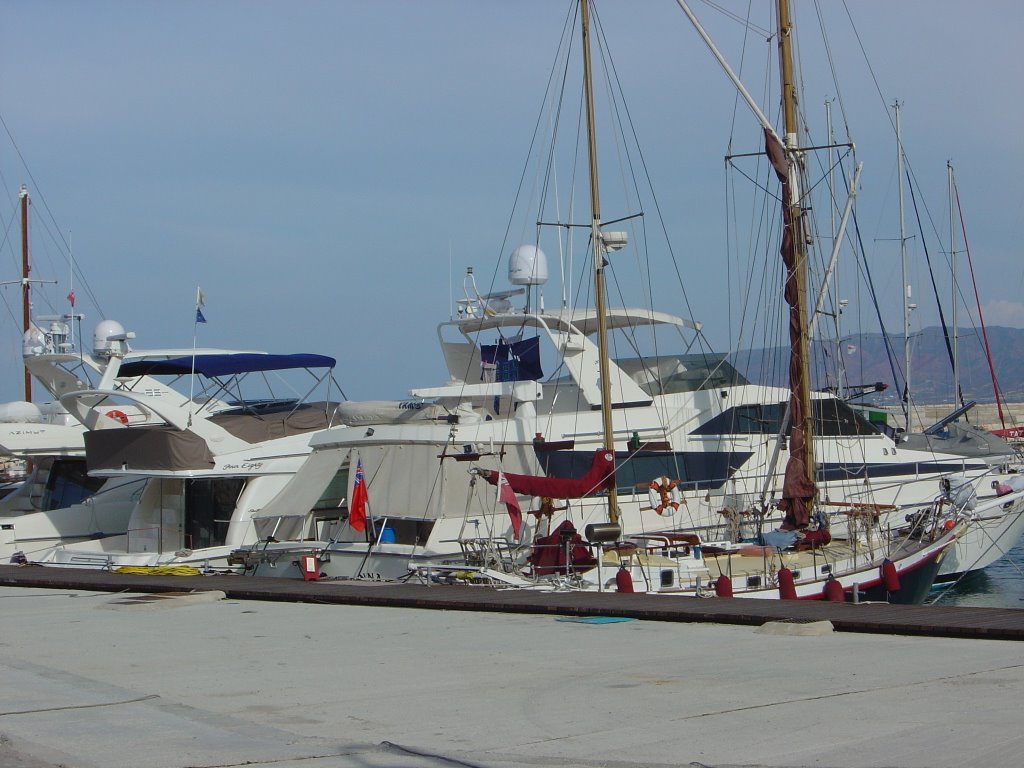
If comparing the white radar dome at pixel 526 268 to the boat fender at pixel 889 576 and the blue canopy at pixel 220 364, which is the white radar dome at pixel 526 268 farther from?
the boat fender at pixel 889 576

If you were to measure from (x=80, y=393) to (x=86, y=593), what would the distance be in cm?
948

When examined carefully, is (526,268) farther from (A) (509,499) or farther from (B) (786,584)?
(B) (786,584)

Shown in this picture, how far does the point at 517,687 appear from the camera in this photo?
26.9 feet

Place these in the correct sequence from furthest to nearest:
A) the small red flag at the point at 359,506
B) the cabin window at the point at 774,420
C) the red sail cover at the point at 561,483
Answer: the cabin window at the point at 774,420, the small red flag at the point at 359,506, the red sail cover at the point at 561,483

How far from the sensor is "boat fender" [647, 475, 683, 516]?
2067 cm

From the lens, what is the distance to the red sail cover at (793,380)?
811 inches

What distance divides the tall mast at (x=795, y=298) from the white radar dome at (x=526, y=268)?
6.29 metres

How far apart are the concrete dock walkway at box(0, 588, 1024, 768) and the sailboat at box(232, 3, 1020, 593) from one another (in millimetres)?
6294

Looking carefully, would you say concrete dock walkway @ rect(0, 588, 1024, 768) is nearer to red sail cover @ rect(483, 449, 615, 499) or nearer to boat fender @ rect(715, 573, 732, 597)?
boat fender @ rect(715, 573, 732, 597)

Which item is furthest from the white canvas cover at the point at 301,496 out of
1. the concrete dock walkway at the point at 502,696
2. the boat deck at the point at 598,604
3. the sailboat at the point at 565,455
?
the concrete dock walkway at the point at 502,696

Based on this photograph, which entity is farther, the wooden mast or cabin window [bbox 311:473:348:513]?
cabin window [bbox 311:473:348:513]

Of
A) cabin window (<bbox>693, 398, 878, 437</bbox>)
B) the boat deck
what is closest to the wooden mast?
cabin window (<bbox>693, 398, 878, 437</bbox>)

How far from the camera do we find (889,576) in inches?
722

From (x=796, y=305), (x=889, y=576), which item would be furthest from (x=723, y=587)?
(x=796, y=305)
